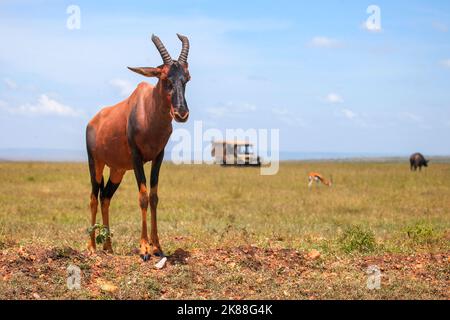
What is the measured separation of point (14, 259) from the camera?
902 centimetres

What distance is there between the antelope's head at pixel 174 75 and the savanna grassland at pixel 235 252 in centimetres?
204

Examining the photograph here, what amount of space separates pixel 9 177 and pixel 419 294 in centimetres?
2894

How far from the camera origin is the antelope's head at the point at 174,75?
28.6 feet

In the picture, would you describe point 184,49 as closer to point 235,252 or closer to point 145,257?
point 145,257

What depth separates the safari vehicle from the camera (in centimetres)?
5964

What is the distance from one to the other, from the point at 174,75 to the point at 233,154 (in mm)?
52710

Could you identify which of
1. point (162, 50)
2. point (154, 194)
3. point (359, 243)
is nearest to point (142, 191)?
point (154, 194)

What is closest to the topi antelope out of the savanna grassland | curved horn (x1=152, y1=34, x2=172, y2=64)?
curved horn (x1=152, y1=34, x2=172, y2=64)

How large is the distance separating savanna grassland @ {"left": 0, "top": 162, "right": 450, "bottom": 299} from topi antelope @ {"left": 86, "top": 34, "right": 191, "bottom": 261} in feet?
2.61

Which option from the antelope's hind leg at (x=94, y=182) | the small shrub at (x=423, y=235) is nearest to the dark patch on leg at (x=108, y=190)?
the antelope's hind leg at (x=94, y=182)

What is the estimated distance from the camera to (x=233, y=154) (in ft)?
202

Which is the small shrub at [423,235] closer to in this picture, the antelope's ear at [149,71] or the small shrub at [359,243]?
the small shrub at [359,243]
